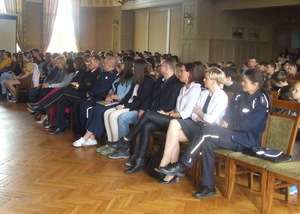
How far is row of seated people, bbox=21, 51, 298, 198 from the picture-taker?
12.0 feet

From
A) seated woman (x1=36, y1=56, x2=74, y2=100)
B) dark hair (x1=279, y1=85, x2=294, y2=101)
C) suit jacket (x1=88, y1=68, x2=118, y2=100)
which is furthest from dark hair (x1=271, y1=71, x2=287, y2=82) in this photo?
seated woman (x1=36, y1=56, x2=74, y2=100)

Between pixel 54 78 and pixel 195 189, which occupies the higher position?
pixel 54 78

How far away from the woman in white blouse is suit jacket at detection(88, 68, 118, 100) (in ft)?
5.09

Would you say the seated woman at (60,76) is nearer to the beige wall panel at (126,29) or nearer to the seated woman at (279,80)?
the seated woman at (279,80)

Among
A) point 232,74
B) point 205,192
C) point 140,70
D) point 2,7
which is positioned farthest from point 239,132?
point 2,7

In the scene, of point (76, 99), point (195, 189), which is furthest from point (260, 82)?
point (76, 99)

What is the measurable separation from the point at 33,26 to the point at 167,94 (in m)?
11.9

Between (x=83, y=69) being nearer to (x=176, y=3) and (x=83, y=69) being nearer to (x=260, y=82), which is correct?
(x=260, y=82)

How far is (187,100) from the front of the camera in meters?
4.34

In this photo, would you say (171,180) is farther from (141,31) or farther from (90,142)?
(141,31)

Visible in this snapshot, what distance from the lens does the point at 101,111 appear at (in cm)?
531

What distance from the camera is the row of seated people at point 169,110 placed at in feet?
12.0

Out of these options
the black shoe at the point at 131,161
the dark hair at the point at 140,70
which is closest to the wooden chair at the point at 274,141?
the black shoe at the point at 131,161

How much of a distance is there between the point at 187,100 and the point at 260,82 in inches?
36.2
